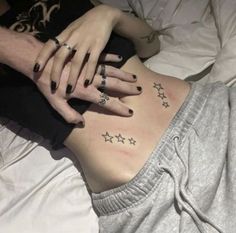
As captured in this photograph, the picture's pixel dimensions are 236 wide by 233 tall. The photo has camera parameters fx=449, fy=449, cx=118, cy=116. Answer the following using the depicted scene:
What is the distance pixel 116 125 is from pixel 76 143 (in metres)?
0.10

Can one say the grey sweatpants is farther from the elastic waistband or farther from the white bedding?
the white bedding

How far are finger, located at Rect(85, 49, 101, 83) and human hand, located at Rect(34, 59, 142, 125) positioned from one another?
2 cm

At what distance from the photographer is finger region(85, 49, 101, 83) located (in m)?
0.96

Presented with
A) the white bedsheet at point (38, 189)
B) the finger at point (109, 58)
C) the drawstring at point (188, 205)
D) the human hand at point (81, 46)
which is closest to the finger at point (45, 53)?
the human hand at point (81, 46)

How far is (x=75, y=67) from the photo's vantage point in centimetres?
96

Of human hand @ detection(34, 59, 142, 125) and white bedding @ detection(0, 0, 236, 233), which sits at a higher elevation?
human hand @ detection(34, 59, 142, 125)

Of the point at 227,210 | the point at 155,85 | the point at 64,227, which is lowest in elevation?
the point at 64,227

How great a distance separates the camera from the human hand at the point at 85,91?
37.6 inches

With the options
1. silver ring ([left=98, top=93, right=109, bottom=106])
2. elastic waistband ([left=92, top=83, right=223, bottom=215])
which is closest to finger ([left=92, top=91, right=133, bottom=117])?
silver ring ([left=98, top=93, right=109, bottom=106])

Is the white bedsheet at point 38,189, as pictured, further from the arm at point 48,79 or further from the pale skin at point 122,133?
the arm at point 48,79

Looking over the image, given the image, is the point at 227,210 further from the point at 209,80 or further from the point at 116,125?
the point at 209,80

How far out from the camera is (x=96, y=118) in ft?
3.25

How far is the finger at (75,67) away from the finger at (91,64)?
0.05 feet

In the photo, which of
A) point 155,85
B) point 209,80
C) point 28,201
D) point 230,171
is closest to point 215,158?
point 230,171
